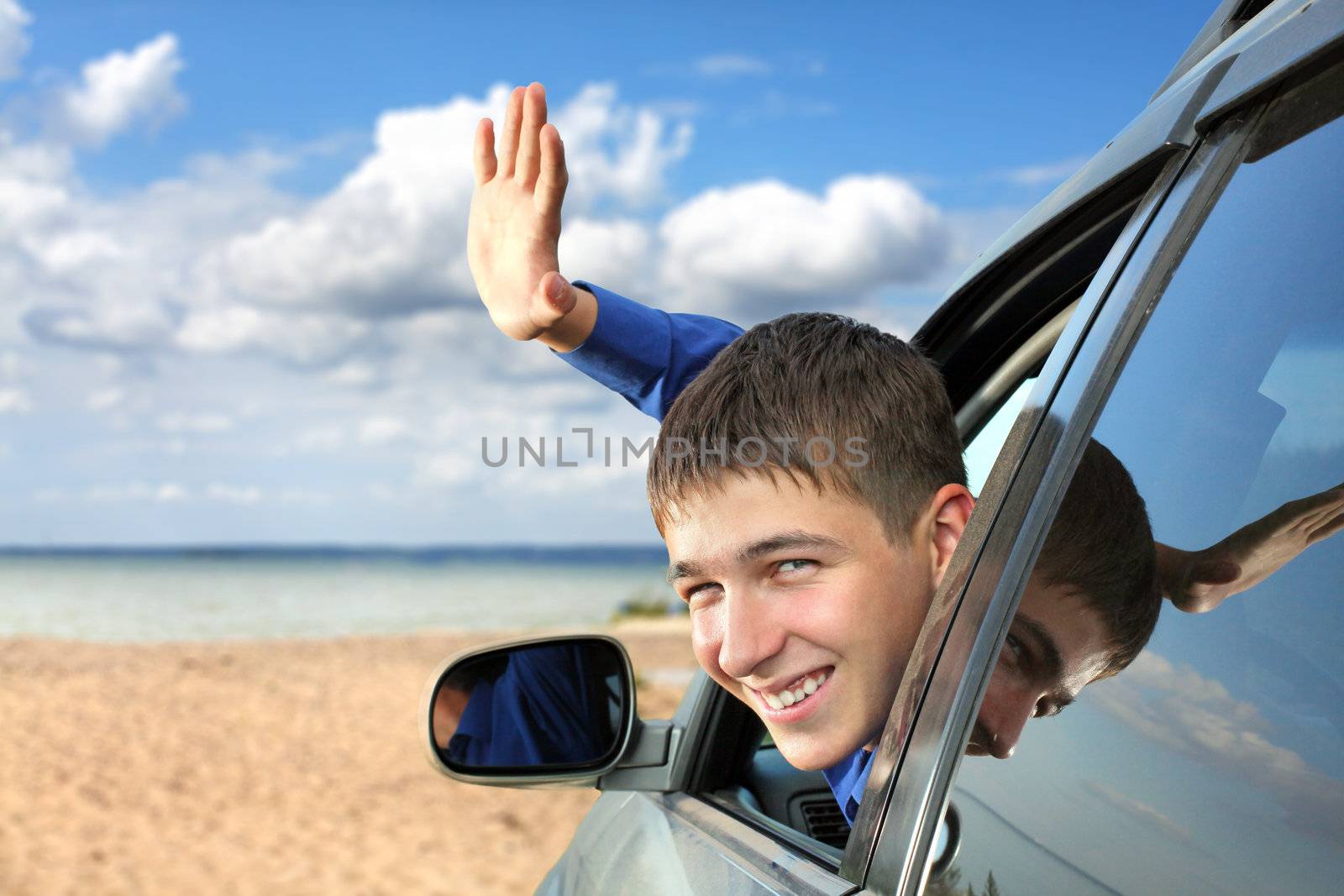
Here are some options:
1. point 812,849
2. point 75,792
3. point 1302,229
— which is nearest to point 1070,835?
point 1302,229

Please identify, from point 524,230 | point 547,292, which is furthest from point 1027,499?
point 524,230

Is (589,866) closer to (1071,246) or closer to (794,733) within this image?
(794,733)

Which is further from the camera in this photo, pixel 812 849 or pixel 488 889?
pixel 488 889

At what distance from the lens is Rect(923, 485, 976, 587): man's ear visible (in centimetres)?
144

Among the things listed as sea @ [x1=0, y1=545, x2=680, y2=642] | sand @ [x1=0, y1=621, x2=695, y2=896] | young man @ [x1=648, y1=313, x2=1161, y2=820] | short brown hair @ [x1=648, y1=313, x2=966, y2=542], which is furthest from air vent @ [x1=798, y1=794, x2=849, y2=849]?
sea @ [x1=0, y1=545, x2=680, y2=642]

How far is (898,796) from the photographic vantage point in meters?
1.08

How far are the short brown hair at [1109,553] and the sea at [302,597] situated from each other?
21.2m

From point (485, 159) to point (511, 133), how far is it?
9 cm

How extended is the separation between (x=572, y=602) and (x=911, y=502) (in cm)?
4390

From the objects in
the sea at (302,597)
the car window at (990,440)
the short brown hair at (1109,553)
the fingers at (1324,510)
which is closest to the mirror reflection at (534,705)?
the car window at (990,440)

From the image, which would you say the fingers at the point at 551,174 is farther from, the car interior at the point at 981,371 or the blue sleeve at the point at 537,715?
the blue sleeve at the point at 537,715

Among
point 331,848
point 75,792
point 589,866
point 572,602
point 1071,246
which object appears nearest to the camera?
point 1071,246

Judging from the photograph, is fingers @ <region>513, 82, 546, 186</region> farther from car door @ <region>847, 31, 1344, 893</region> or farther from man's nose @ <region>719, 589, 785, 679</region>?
car door @ <region>847, 31, 1344, 893</region>

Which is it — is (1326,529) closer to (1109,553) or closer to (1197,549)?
(1197,549)
